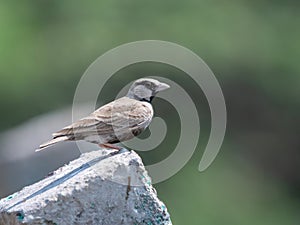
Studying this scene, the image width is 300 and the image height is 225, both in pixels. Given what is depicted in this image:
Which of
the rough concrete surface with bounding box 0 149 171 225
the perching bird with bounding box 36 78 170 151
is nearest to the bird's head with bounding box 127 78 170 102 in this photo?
the perching bird with bounding box 36 78 170 151

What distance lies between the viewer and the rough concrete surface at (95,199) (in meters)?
2.20

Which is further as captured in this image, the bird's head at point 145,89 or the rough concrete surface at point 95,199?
the bird's head at point 145,89

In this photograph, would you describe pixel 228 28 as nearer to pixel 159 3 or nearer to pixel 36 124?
pixel 159 3

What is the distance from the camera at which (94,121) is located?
2547mm

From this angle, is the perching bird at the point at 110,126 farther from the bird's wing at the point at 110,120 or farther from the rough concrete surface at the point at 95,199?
the rough concrete surface at the point at 95,199

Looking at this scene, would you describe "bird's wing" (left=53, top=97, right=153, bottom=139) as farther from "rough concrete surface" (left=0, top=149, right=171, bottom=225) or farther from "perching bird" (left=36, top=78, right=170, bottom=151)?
"rough concrete surface" (left=0, top=149, right=171, bottom=225)

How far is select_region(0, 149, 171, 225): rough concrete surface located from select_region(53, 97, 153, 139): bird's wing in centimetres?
17

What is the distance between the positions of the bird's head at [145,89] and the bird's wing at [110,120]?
0.10 meters

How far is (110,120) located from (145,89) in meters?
0.25

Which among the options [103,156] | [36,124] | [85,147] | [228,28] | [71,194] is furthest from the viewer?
[228,28]

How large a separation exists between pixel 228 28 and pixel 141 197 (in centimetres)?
516

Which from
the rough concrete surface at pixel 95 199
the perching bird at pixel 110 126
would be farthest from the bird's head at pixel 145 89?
the rough concrete surface at pixel 95 199

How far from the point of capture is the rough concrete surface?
220 cm

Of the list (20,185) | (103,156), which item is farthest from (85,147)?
(103,156)
